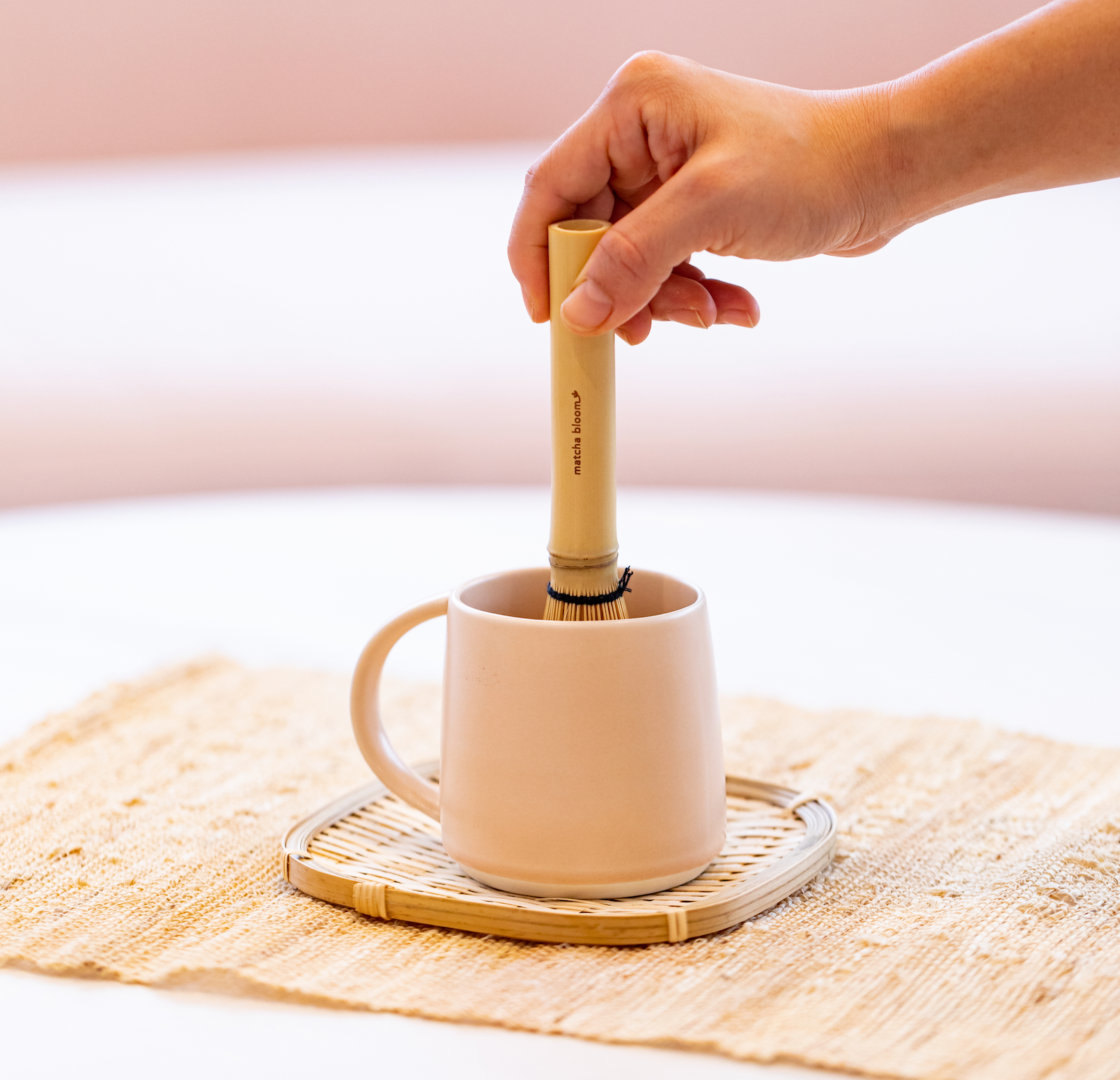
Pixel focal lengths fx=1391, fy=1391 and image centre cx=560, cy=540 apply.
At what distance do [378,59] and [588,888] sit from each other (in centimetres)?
127

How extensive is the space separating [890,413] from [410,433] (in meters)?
0.60

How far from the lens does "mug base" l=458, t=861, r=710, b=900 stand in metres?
0.57

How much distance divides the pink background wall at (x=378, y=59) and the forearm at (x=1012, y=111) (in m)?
1.07

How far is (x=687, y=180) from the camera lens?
0.56 meters

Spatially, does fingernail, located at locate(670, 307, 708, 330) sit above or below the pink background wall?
below

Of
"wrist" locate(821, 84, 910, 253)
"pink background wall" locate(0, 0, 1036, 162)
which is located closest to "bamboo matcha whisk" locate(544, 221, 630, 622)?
"wrist" locate(821, 84, 910, 253)

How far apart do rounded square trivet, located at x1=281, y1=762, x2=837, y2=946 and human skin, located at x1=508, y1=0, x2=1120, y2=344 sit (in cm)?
23

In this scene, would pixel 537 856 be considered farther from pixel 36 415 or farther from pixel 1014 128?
pixel 36 415

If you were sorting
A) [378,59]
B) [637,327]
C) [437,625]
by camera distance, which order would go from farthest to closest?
[378,59] < [437,625] < [637,327]

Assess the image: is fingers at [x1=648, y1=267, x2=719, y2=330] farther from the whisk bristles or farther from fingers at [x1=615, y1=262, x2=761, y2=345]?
the whisk bristles

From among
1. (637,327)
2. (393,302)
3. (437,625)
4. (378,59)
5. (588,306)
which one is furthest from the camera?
(393,302)

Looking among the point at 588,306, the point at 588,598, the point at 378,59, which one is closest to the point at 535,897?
the point at 588,598

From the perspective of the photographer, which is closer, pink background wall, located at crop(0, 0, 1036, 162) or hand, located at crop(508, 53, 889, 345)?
hand, located at crop(508, 53, 889, 345)

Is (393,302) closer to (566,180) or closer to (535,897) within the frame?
(566,180)
